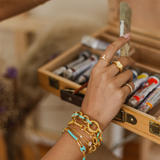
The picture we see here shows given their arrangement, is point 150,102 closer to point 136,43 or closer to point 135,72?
point 135,72

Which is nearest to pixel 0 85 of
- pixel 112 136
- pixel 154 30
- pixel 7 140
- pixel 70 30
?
pixel 7 140

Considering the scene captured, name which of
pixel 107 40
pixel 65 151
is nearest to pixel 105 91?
pixel 65 151

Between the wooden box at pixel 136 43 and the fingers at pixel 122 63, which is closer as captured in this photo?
the fingers at pixel 122 63

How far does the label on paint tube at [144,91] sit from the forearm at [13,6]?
37cm

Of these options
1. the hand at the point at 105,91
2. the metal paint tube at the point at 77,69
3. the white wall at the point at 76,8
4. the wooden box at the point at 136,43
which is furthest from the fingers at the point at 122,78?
the white wall at the point at 76,8

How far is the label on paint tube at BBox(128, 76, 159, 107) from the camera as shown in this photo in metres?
0.57

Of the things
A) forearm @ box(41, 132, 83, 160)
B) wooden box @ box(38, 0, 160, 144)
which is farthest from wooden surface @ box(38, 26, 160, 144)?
forearm @ box(41, 132, 83, 160)

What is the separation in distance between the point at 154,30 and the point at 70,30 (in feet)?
1.02

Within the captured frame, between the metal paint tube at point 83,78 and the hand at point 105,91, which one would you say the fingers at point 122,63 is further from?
the metal paint tube at point 83,78

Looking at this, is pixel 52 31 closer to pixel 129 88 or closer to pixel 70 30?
pixel 70 30

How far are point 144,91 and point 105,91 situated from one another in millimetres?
155

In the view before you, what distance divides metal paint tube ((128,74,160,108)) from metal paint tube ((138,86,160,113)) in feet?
0.04

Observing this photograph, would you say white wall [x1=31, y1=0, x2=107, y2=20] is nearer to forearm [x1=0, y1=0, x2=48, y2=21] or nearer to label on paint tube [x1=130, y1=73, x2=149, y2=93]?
forearm [x1=0, y1=0, x2=48, y2=21]

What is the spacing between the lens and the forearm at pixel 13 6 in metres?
0.63
